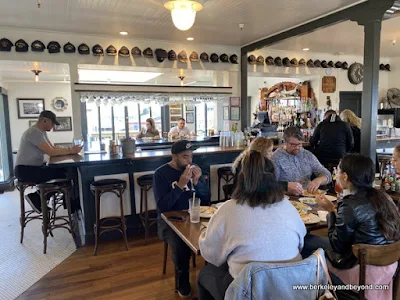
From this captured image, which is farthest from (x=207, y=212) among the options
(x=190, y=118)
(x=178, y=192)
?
(x=190, y=118)

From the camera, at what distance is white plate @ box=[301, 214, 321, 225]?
6.67ft

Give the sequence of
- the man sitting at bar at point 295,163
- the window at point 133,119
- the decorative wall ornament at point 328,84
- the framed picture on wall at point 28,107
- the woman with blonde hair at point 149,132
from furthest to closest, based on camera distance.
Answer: the window at point 133,119 < the framed picture on wall at point 28,107 < the decorative wall ornament at point 328,84 < the woman with blonde hair at point 149,132 < the man sitting at bar at point 295,163

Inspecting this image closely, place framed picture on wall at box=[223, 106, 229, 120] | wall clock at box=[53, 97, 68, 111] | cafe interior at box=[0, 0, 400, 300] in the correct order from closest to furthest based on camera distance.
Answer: cafe interior at box=[0, 0, 400, 300] → framed picture on wall at box=[223, 106, 229, 120] → wall clock at box=[53, 97, 68, 111]

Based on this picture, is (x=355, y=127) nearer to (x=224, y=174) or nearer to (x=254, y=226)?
(x=224, y=174)

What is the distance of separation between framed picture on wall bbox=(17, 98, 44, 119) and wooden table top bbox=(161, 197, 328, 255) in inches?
310

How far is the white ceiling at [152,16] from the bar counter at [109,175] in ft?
5.80

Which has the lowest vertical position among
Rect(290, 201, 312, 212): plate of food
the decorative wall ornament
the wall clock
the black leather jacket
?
Rect(290, 201, 312, 212): plate of food

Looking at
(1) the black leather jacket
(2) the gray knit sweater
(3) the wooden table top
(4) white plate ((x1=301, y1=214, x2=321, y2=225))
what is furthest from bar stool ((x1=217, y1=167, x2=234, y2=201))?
(2) the gray knit sweater

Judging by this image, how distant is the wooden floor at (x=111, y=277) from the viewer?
A: 2608 millimetres

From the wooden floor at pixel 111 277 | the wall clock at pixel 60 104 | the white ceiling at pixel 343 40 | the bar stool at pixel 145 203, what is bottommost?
the wooden floor at pixel 111 277

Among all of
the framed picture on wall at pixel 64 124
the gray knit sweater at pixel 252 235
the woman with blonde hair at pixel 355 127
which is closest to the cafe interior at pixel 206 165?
the gray knit sweater at pixel 252 235

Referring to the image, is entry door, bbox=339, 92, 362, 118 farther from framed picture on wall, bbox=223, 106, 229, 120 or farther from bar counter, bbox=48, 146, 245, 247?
bar counter, bbox=48, 146, 245, 247

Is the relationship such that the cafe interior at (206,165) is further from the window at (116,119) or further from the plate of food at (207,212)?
the window at (116,119)

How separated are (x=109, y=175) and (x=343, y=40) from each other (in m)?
4.79
